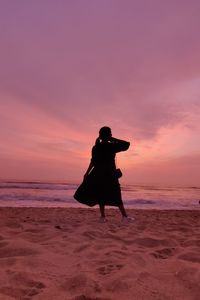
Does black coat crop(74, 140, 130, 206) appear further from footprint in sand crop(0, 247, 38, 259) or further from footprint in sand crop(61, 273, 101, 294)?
footprint in sand crop(61, 273, 101, 294)

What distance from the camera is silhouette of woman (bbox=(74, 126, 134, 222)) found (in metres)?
6.74

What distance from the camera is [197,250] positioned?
3861 millimetres

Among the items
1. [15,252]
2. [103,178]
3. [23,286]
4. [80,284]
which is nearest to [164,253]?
[80,284]

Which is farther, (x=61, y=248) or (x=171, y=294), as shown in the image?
(x=61, y=248)

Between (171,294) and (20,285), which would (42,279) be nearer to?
(20,285)

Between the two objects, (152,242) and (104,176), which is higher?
(104,176)

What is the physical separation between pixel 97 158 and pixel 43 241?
2734 mm

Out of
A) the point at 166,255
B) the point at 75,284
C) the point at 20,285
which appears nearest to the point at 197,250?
the point at 166,255

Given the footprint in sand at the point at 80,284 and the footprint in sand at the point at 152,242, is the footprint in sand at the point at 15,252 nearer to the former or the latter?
the footprint in sand at the point at 80,284

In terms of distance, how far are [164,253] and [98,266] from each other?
3.37 ft

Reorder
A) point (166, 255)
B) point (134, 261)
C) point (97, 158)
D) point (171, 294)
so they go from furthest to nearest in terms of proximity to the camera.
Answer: point (97, 158) → point (166, 255) → point (134, 261) → point (171, 294)

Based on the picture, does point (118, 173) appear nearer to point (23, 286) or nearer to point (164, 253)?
point (164, 253)

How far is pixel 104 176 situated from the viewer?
6809 mm

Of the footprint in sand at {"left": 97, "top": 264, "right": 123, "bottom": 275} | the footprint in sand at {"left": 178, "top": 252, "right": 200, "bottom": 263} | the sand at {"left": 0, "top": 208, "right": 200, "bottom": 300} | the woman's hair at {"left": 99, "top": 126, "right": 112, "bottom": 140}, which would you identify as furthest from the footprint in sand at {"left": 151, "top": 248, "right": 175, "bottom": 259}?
the woman's hair at {"left": 99, "top": 126, "right": 112, "bottom": 140}
